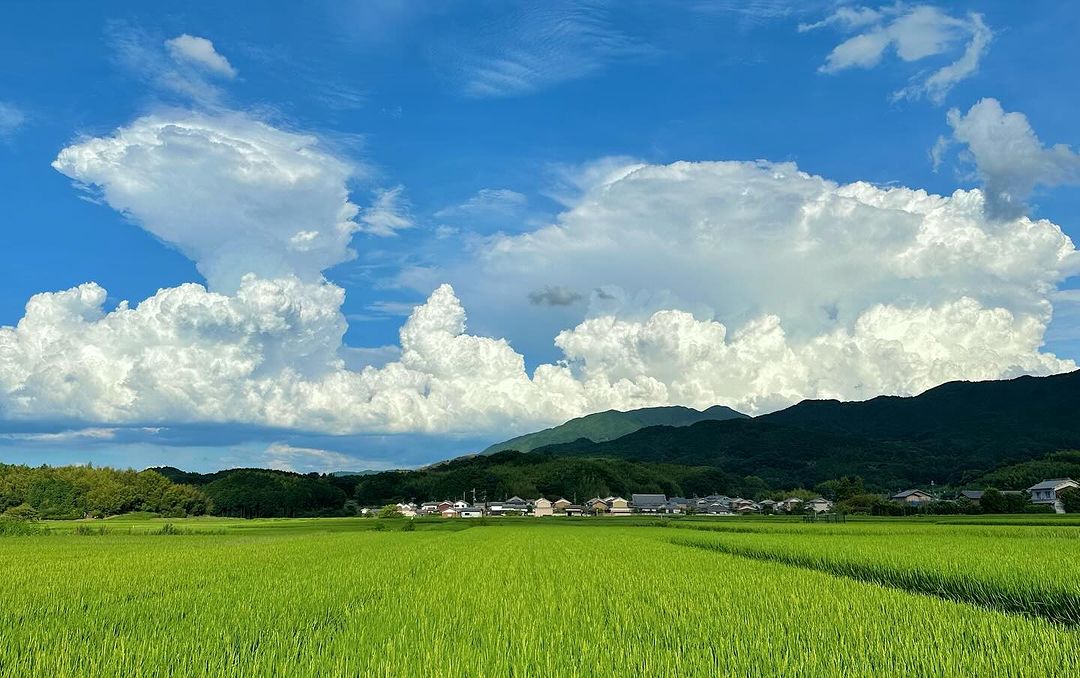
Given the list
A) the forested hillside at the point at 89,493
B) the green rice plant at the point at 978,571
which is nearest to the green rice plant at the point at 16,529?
the forested hillside at the point at 89,493

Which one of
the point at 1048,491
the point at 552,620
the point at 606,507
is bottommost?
the point at 606,507

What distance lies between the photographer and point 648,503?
136m

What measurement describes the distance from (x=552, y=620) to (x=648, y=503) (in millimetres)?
130312

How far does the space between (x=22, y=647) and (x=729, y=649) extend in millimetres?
8612

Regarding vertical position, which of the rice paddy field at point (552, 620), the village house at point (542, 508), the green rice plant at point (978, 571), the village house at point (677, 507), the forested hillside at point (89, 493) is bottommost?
the village house at point (677, 507)

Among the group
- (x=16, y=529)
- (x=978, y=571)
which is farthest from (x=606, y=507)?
(x=978, y=571)

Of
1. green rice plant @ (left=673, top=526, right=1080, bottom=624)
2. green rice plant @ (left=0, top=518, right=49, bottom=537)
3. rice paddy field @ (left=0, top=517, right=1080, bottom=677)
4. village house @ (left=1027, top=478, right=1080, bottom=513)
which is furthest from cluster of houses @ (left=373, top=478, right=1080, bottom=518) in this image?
rice paddy field @ (left=0, top=517, right=1080, bottom=677)

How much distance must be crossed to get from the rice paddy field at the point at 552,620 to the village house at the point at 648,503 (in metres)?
116

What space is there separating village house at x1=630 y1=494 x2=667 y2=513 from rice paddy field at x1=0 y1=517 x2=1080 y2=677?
11616cm

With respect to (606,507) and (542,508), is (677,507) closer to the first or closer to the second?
(606,507)

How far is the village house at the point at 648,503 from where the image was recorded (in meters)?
133

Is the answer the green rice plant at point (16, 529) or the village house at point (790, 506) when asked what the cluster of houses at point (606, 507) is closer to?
the village house at point (790, 506)

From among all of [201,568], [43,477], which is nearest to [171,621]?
[201,568]

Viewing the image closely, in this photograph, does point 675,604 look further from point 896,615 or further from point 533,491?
point 533,491
